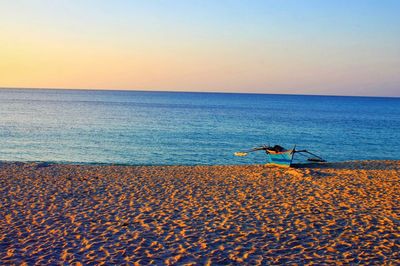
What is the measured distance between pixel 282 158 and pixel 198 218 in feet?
34.1

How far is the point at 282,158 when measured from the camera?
2002 centimetres

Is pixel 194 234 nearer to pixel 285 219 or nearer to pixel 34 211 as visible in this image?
pixel 285 219

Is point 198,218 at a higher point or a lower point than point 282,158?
lower

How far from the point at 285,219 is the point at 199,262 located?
3849 millimetres

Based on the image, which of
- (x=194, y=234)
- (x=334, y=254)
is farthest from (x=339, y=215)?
(x=194, y=234)

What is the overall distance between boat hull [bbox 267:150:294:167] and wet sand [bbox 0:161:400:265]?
78.3 inches

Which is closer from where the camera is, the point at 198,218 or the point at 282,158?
the point at 198,218

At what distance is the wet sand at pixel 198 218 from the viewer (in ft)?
26.6

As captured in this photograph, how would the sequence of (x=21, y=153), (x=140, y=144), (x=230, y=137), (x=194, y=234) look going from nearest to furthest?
1. (x=194, y=234)
2. (x=21, y=153)
3. (x=140, y=144)
4. (x=230, y=137)

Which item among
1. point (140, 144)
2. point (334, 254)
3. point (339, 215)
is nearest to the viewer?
point (334, 254)

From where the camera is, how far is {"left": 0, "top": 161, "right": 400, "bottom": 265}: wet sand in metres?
8.12

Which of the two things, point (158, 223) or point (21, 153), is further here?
point (21, 153)

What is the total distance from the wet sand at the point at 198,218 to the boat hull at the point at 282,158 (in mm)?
1988

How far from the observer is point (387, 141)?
40.8m
